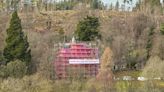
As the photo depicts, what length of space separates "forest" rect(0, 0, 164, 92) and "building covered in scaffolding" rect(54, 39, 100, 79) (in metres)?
1.10

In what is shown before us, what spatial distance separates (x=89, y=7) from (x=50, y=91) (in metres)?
55.8

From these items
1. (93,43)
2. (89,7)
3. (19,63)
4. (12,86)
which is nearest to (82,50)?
(93,43)

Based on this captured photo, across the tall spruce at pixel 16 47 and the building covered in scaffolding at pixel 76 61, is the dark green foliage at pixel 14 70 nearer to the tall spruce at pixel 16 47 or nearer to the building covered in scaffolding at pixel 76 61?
the tall spruce at pixel 16 47

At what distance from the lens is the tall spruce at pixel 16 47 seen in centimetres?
4830

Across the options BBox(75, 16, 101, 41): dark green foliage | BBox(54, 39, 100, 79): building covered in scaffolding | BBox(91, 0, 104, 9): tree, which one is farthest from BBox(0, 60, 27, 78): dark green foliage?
BBox(91, 0, 104, 9): tree

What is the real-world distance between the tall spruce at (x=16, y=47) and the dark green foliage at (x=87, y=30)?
42.8 feet

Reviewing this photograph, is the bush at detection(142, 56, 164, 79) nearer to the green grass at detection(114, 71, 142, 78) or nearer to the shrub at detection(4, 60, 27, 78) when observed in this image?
the green grass at detection(114, 71, 142, 78)

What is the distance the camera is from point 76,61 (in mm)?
51562

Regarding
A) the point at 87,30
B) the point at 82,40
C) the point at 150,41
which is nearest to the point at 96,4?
the point at 150,41

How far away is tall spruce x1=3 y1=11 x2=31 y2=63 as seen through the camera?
48.3 metres

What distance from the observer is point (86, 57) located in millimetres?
52656

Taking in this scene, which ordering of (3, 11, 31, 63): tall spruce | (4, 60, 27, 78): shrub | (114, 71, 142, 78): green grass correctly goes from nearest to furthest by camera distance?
(4, 60, 27, 78): shrub, (3, 11, 31, 63): tall spruce, (114, 71, 142, 78): green grass

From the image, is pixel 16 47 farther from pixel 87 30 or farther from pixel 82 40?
pixel 87 30

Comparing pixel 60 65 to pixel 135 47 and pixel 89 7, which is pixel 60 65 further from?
pixel 89 7
